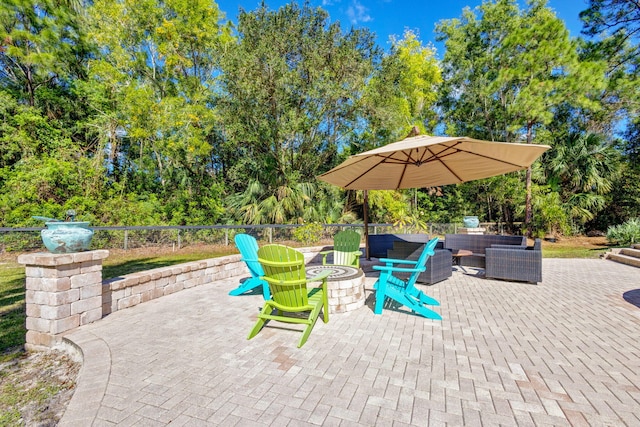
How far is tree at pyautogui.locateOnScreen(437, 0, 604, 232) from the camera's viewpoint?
12117mm

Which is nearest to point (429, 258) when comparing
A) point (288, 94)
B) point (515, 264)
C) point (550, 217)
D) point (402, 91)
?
point (515, 264)

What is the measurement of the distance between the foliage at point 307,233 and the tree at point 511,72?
9.87 m

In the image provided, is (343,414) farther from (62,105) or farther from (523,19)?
(523,19)

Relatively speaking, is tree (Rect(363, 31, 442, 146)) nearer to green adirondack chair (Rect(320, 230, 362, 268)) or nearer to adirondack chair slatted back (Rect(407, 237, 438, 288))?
green adirondack chair (Rect(320, 230, 362, 268))

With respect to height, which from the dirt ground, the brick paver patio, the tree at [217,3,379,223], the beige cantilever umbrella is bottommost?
the dirt ground

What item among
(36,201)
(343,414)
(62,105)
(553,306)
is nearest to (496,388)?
(343,414)

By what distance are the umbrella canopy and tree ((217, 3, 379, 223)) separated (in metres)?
5.16

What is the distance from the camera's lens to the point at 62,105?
12.2 metres

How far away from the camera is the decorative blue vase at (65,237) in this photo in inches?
112

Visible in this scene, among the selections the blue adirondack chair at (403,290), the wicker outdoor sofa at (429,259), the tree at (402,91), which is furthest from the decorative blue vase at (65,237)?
the tree at (402,91)

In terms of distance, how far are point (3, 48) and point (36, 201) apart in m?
6.56

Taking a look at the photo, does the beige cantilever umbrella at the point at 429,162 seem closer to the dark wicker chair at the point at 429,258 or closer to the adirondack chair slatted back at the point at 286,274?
the dark wicker chair at the point at 429,258

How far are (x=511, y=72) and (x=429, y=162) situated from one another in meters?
11.5

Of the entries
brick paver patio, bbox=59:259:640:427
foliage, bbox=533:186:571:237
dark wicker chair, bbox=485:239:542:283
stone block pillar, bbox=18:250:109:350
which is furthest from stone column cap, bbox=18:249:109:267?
foliage, bbox=533:186:571:237
